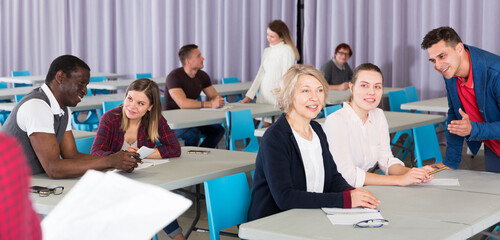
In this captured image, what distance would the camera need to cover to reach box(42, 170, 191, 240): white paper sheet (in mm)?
745

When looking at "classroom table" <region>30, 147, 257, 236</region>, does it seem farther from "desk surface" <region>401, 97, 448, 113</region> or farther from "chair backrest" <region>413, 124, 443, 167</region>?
"desk surface" <region>401, 97, 448, 113</region>

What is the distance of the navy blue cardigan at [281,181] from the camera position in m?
2.48

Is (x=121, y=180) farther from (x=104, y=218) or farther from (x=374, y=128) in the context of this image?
(x=374, y=128)

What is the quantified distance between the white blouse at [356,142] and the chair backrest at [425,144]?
91cm

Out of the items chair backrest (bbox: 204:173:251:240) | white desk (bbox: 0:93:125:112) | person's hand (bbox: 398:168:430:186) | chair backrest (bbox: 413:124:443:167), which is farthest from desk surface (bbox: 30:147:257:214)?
white desk (bbox: 0:93:125:112)

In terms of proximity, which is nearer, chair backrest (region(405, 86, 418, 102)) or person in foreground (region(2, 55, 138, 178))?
person in foreground (region(2, 55, 138, 178))

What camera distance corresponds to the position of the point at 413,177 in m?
2.87

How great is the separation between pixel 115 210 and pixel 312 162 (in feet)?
6.77

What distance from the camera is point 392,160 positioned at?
335 cm

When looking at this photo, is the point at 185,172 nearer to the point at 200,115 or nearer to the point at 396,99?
the point at 200,115

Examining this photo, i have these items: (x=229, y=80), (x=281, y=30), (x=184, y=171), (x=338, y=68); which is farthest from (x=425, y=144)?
(x=229, y=80)

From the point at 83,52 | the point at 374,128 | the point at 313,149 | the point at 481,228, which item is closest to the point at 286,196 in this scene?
the point at 313,149

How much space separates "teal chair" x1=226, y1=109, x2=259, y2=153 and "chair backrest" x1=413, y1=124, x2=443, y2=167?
1411 mm

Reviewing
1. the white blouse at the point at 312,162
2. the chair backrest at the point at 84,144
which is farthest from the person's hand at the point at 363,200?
the chair backrest at the point at 84,144
